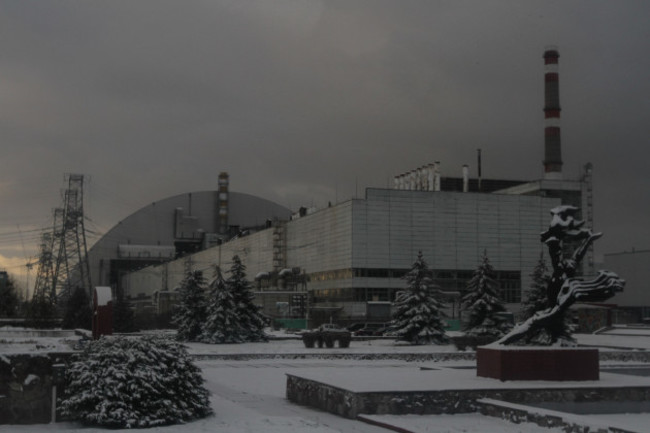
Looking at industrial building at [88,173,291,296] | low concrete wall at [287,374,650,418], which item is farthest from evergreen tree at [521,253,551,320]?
industrial building at [88,173,291,296]

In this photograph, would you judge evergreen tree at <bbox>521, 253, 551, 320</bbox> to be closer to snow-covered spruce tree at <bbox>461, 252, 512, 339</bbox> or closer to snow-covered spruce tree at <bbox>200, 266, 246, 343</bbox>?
snow-covered spruce tree at <bbox>461, 252, 512, 339</bbox>

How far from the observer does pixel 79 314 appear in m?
64.6

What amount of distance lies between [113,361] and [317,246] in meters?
91.8

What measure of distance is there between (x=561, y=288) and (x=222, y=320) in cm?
3542

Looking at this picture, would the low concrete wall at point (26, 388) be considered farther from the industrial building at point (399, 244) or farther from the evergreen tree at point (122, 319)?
the industrial building at point (399, 244)

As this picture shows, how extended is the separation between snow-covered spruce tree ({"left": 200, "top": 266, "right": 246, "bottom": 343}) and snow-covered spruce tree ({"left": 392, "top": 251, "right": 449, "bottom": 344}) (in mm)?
10711

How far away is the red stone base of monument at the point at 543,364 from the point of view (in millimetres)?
21422

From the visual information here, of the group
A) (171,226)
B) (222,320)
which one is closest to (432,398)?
(222,320)

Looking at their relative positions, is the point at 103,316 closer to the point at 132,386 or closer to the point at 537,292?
the point at 132,386

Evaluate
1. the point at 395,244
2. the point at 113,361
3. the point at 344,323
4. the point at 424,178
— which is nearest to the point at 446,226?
the point at 395,244

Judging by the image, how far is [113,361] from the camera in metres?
16.9

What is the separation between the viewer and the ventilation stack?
547 feet

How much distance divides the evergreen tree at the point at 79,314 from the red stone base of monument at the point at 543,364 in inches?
1770

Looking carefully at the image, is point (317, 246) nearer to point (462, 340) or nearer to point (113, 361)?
point (462, 340)
